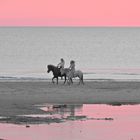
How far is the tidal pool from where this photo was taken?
19344mm

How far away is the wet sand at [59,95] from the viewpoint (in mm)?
27234

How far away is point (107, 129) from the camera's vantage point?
20703 millimetres

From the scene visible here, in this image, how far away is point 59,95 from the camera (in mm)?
32531

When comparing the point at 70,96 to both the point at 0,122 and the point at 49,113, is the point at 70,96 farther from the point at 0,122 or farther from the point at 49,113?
the point at 0,122

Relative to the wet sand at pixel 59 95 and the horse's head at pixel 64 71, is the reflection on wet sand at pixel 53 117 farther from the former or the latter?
the horse's head at pixel 64 71

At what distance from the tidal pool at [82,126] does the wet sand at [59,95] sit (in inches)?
63.9

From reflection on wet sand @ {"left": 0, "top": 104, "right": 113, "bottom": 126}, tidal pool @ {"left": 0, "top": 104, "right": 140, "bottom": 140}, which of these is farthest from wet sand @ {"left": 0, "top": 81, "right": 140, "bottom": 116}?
tidal pool @ {"left": 0, "top": 104, "right": 140, "bottom": 140}

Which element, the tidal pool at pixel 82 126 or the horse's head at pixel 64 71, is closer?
the tidal pool at pixel 82 126

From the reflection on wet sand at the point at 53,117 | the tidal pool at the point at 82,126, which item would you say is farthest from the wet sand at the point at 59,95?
the tidal pool at the point at 82,126

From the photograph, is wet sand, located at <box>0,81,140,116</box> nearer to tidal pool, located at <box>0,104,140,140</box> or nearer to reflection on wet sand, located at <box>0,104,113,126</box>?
reflection on wet sand, located at <box>0,104,113,126</box>

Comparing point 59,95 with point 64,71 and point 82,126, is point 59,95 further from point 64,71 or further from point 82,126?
point 82,126

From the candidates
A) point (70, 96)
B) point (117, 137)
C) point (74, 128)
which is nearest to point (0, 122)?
point (74, 128)

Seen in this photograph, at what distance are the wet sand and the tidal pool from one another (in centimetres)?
162

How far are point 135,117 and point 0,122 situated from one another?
475 cm
